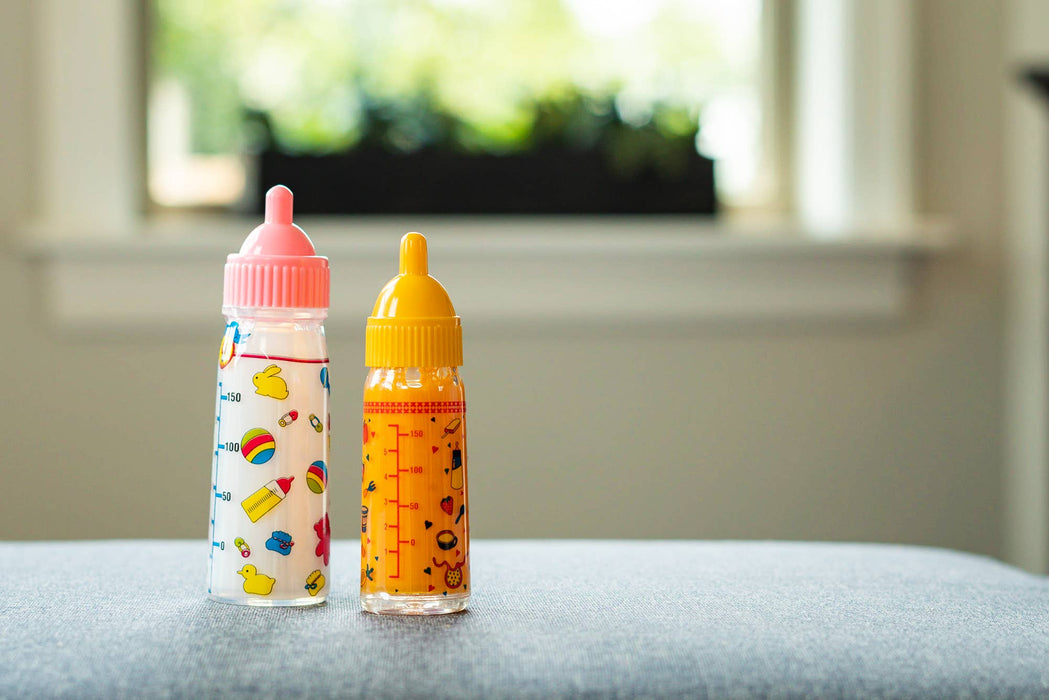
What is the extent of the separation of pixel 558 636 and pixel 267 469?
0.54ft

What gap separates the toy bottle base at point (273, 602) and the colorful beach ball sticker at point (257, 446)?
0.07 m

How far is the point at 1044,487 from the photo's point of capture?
1.48m

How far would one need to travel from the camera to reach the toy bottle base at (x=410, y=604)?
499 millimetres

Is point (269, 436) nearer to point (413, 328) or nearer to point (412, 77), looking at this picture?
point (413, 328)

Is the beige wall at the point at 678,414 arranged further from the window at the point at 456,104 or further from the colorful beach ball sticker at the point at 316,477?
the colorful beach ball sticker at the point at 316,477

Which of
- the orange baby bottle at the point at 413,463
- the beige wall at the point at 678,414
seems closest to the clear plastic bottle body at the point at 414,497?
the orange baby bottle at the point at 413,463

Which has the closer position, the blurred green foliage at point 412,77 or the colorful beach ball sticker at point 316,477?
the colorful beach ball sticker at point 316,477

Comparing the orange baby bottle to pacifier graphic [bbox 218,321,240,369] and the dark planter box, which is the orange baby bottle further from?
the dark planter box

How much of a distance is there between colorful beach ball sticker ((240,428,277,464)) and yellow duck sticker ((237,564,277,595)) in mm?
53

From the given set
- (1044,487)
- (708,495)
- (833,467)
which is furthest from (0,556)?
(1044,487)

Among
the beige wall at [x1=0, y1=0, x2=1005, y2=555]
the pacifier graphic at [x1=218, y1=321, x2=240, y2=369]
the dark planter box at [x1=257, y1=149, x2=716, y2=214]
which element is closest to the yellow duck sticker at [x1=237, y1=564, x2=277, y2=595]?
the pacifier graphic at [x1=218, y1=321, x2=240, y2=369]

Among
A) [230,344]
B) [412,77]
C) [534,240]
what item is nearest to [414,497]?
[230,344]

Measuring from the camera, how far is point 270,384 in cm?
52

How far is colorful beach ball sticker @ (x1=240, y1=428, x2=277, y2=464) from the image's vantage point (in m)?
0.51
